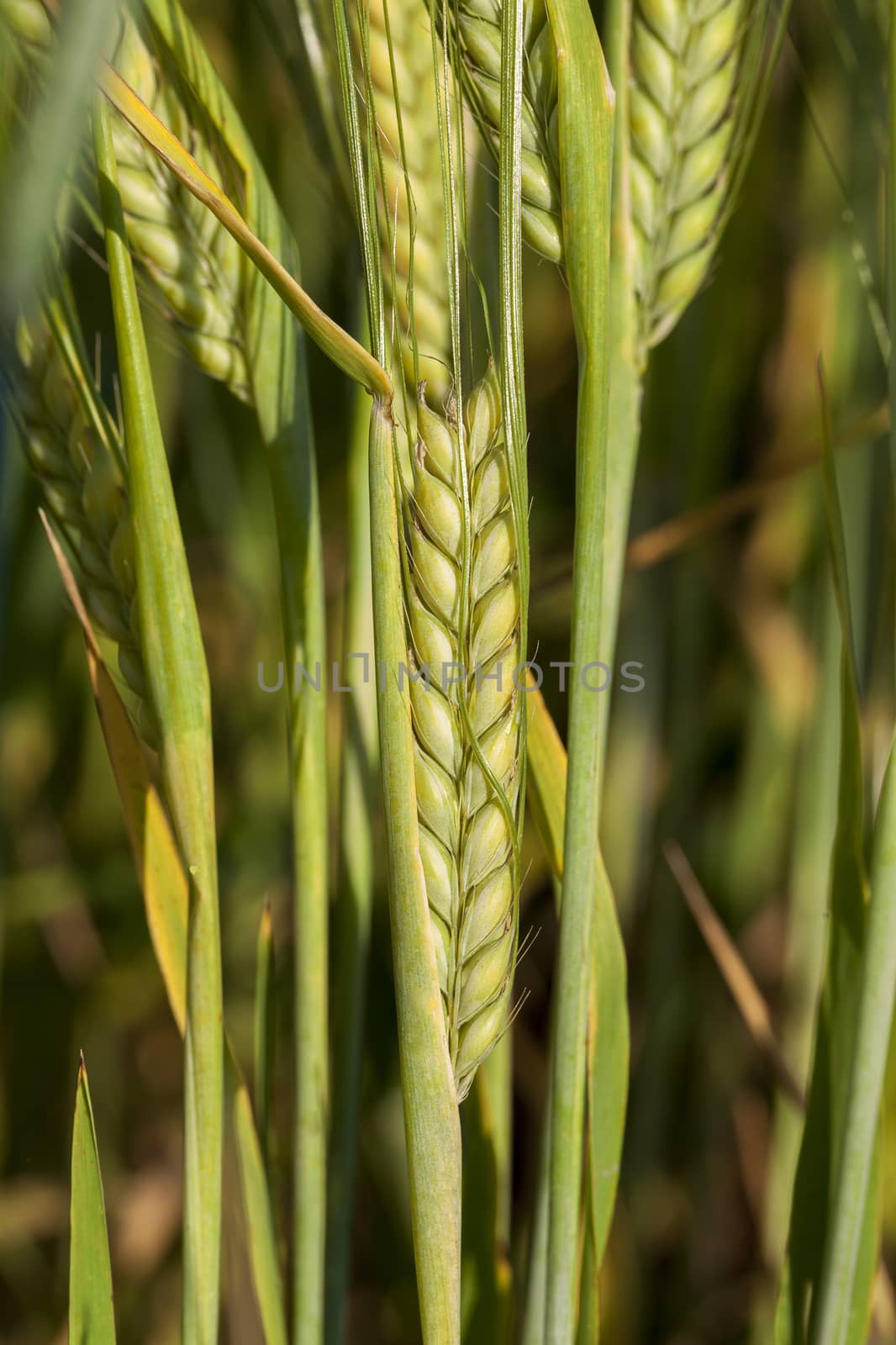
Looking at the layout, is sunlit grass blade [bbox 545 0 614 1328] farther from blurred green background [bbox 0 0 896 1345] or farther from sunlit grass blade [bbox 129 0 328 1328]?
blurred green background [bbox 0 0 896 1345]

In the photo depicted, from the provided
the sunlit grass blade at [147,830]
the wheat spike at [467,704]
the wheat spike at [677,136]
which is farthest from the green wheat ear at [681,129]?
the sunlit grass blade at [147,830]

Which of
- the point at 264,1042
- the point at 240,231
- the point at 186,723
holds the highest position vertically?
the point at 240,231

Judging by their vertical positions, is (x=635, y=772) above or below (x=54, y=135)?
below

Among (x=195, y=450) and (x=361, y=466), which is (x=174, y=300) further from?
(x=195, y=450)

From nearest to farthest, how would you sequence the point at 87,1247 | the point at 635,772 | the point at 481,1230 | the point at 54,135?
the point at 54,135 → the point at 87,1247 → the point at 481,1230 → the point at 635,772

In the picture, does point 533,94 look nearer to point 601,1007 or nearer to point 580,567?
point 580,567

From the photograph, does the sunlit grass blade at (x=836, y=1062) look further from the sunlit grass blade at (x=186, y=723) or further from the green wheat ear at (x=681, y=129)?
the sunlit grass blade at (x=186, y=723)

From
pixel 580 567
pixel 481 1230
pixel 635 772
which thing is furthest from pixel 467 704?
pixel 635 772

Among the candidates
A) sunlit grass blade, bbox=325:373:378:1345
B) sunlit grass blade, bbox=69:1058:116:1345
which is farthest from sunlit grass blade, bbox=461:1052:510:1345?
sunlit grass blade, bbox=69:1058:116:1345
